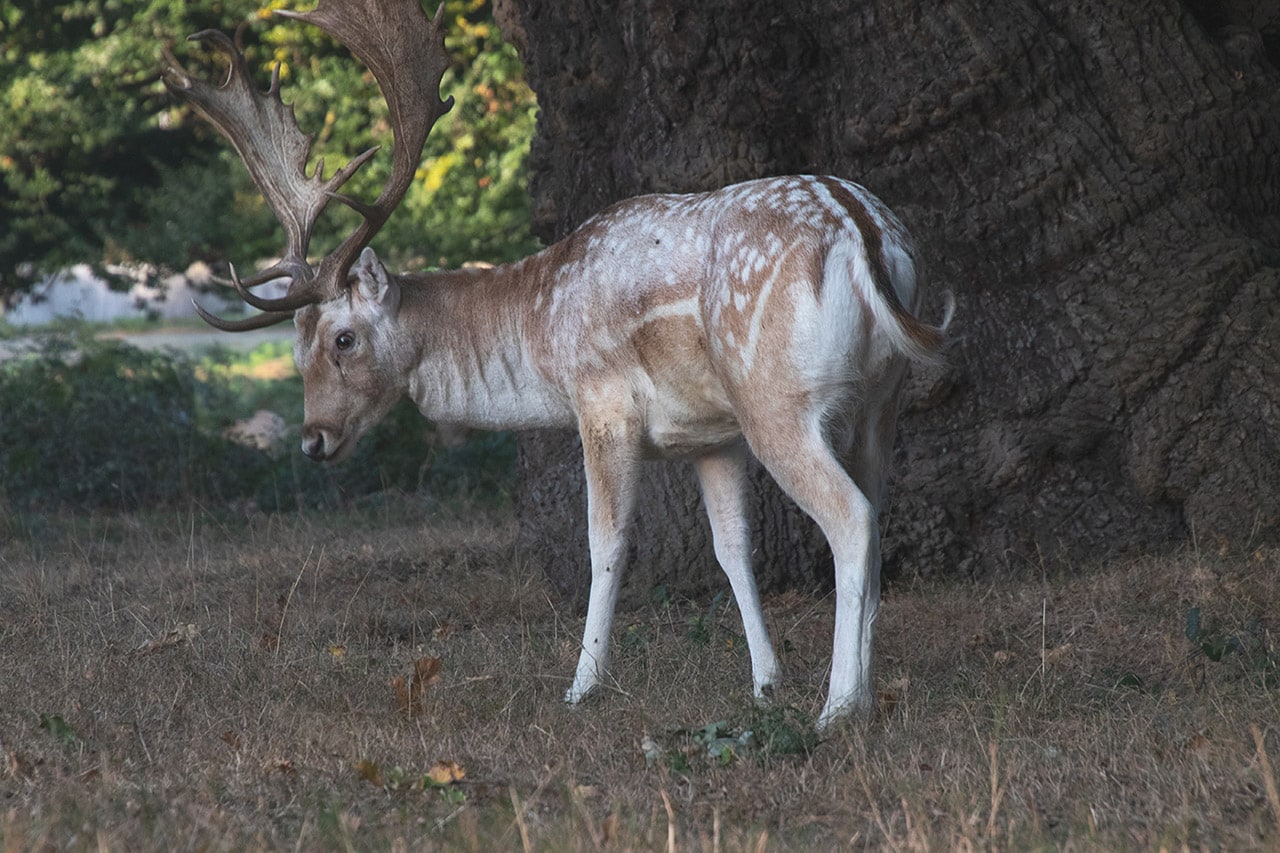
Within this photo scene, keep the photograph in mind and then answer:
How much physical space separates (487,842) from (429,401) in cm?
269

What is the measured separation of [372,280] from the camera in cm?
578

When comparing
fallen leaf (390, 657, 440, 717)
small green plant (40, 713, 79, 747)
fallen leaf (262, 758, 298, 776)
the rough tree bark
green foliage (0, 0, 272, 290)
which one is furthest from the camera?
green foliage (0, 0, 272, 290)

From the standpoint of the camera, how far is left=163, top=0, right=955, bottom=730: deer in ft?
15.3

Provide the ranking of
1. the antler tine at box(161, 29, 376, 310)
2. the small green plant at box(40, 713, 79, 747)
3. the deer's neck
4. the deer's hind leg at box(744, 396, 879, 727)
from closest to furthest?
the small green plant at box(40, 713, 79, 747), the deer's hind leg at box(744, 396, 879, 727), the deer's neck, the antler tine at box(161, 29, 376, 310)

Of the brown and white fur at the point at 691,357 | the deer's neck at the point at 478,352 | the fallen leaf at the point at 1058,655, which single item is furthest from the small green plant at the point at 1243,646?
the deer's neck at the point at 478,352

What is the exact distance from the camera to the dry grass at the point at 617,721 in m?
3.61

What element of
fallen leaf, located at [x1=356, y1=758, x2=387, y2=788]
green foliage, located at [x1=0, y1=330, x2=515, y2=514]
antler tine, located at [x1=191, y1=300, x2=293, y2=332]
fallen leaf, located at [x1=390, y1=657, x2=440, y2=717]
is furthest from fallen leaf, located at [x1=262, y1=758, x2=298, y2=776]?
green foliage, located at [x1=0, y1=330, x2=515, y2=514]

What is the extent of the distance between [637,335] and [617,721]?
1293mm

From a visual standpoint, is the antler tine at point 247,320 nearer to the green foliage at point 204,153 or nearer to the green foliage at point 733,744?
the green foliage at point 733,744

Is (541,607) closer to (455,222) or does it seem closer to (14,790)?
(14,790)

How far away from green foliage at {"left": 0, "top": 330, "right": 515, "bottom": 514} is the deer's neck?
454 centimetres

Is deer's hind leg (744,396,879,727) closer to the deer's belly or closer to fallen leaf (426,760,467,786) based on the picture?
the deer's belly

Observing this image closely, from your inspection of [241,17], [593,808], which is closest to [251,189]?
[241,17]

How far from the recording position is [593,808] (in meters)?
3.83
